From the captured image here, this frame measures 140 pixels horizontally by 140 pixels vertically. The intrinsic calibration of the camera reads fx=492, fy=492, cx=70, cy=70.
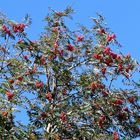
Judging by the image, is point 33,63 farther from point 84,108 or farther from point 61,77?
point 84,108

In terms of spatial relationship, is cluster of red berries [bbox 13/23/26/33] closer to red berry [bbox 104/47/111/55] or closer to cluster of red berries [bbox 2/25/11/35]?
cluster of red berries [bbox 2/25/11/35]

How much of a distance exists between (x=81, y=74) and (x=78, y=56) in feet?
2.69

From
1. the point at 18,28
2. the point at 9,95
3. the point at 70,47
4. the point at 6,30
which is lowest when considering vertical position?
the point at 9,95

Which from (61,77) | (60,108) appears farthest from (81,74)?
(60,108)

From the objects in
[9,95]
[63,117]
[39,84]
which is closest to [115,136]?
[63,117]

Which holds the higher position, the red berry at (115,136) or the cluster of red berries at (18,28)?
the cluster of red berries at (18,28)

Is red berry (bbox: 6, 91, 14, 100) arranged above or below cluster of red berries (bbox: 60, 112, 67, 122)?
above

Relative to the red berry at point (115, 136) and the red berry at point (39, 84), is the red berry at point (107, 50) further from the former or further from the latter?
the red berry at point (115, 136)

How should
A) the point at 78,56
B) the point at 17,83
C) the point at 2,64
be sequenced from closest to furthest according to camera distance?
the point at 2,64
the point at 17,83
the point at 78,56

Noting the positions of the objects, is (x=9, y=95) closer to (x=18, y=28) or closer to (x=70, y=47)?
(x=18, y=28)

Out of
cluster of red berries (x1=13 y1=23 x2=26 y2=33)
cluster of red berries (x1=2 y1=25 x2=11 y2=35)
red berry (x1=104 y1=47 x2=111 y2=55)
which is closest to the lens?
cluster of red berries (x1=2 y1=25 x2=11 y2=35)

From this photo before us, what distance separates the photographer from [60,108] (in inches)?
524

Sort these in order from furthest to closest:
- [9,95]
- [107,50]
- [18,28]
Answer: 1. [107,50]
2. [18,28]
3. [9,95]

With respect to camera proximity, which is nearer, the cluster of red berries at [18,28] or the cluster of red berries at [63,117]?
the cluster of red berries at [63,117]
